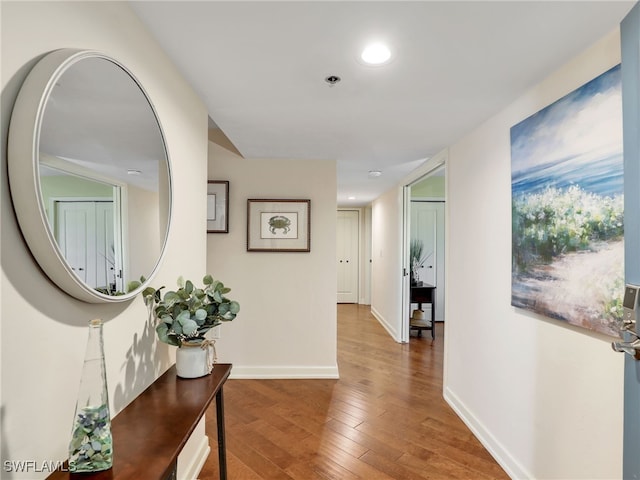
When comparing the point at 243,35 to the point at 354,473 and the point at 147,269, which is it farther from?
the point at 354,473

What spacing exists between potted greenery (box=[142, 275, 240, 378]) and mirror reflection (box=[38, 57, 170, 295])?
0.49ft

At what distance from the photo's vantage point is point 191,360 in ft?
4.93

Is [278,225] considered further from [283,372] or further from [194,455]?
[194,455]

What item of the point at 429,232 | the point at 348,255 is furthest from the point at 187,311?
the point at 348,255

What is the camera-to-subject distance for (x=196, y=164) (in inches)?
76.8

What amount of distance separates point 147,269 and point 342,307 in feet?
20.7

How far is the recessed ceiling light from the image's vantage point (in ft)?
4.93

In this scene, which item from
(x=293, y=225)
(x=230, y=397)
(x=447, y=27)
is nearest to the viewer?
(x=447, y=27)

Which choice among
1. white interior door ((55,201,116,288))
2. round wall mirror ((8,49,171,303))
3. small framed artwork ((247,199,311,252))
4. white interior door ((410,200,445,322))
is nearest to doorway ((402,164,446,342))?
white interior door ((410,200,445,322))

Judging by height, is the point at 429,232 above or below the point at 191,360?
above

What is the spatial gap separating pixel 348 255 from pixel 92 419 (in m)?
7.26

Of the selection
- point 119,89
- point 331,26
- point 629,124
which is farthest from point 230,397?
point 629,124

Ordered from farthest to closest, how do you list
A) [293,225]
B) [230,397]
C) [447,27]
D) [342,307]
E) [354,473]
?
[342,307], [293,225], [230,397], [354,473], [447,27]

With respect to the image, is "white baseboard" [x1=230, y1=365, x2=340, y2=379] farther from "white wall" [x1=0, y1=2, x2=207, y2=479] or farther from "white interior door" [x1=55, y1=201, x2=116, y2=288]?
"white interior door" [x1=55, y1=201, x2=116, y2=288]
